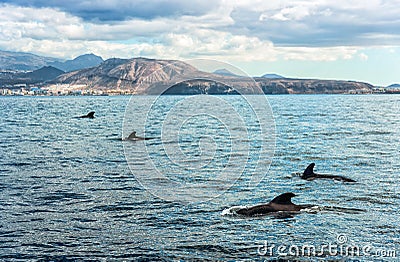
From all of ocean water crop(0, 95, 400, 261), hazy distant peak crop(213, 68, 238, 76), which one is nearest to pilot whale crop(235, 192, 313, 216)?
ocean water crop(0, 95, 400, 261)

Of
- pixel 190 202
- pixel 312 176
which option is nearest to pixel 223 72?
pixel 190 202

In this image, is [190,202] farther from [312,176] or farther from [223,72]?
[312,176]

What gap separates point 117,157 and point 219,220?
63.8ft

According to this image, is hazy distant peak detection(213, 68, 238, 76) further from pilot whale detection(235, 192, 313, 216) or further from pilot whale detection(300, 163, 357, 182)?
pilot whale detection(300, 163, 357, 182)

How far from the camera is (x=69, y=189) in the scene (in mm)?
25562

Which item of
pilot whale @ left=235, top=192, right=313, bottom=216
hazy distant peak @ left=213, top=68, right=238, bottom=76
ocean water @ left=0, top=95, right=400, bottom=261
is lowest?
ocean water @ left=0, top=95, right=400, bottom=261

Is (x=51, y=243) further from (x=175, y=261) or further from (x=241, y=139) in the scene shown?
(x=241, y=139)

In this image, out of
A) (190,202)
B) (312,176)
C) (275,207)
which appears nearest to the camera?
(275,207)

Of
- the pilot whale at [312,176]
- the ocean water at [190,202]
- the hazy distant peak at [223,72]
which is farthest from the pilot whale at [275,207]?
the pilot whale at [312,176]

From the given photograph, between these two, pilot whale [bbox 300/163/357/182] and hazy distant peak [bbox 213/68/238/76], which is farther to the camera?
pilot whale [bbox 300/163/357/182]

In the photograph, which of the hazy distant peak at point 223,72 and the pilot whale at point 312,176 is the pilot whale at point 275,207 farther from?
the pilot whale at point 312,176

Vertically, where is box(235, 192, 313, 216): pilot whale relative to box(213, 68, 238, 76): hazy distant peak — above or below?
below

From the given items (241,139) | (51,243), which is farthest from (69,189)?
(241,139)

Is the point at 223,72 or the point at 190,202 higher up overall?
the point at 223,72
